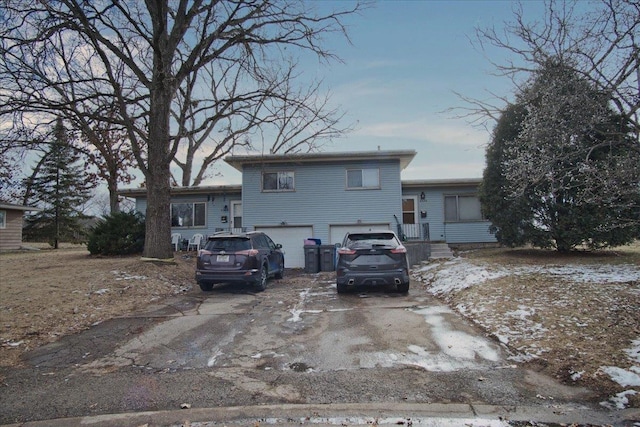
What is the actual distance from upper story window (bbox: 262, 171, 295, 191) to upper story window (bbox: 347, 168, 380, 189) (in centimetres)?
259

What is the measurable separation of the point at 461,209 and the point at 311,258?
7.90m

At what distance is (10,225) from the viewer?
24.8m

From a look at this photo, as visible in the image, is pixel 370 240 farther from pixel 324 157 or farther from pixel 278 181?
pixel 278 181

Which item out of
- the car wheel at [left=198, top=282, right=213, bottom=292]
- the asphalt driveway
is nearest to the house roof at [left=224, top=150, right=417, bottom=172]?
the car wheel at [left=198, top=282, right=213, bottom=292]

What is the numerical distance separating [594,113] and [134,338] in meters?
8.62

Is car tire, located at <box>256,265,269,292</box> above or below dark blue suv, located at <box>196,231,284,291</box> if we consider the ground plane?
below

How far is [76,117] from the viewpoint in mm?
12672

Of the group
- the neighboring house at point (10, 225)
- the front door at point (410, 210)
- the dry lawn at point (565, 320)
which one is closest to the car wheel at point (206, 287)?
the dry lawn at point (565, 320)

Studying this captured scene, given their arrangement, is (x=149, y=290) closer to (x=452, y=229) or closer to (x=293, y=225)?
(x=293, y=225)

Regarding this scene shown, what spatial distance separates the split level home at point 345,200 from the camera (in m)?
17.1

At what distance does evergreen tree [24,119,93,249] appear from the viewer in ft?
98.7

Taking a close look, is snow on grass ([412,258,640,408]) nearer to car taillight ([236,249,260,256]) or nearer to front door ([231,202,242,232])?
car taillight ([236,249,260,256])

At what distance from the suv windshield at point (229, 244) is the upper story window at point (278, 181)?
25.2ft

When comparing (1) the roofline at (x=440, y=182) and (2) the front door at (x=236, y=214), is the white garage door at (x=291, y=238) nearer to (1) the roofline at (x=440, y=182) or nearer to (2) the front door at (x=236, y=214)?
(2) the front door at (x=236, y=214)
